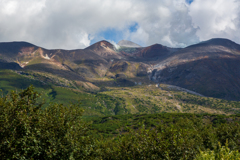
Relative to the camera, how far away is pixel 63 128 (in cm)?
2530

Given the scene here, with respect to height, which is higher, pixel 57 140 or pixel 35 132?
pixel 35 132

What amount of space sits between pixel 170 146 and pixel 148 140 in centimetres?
331

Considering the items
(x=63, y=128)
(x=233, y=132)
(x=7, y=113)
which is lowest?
(x=233, y=132)

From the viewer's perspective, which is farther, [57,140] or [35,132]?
[57,140]

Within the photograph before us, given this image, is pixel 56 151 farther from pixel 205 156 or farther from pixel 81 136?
pixel 205 156

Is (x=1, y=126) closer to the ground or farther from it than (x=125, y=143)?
farther from it

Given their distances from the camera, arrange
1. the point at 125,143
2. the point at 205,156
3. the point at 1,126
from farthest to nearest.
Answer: the point at 125,143, the point at 1,126, the point at 205,156

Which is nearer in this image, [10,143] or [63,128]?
[10,143]

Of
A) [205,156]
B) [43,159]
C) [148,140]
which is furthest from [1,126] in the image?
[205,156]

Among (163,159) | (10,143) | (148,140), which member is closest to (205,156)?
(163,159)

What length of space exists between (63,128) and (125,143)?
32.9ft

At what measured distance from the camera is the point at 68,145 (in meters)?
24.0

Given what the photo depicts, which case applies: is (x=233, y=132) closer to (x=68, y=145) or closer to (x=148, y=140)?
(x=148, y=140)

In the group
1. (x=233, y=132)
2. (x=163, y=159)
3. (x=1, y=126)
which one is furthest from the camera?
(x=233, y=132)
